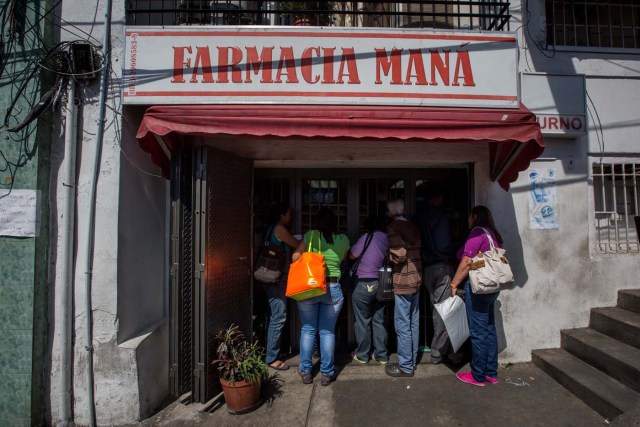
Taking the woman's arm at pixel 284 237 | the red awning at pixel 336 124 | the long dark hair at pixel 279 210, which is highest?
the red awning at pixel 336 124

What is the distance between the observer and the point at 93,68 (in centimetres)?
333

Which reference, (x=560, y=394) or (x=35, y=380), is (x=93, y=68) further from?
(x=560, y=394)

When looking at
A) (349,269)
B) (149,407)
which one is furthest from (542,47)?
(149,407)

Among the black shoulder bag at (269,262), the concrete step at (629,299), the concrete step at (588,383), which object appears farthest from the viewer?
the black shoulder bag at (269,262)

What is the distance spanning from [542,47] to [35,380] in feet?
20.6

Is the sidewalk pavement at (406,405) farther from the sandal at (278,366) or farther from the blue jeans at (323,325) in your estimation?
the blue jeans at (323,325)

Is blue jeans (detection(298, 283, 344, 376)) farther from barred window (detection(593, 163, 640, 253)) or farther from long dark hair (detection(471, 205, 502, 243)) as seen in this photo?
barred window (detection(593, 163, 640, 253))

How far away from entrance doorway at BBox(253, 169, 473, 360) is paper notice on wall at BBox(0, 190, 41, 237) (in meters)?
2.26

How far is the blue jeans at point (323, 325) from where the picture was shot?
147 inches

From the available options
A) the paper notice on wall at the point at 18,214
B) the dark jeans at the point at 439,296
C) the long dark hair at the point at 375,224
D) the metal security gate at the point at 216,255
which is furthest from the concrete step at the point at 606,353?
the paper notice on wall at the point at 18,214

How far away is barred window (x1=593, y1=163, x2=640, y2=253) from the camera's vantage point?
4262 millimetres

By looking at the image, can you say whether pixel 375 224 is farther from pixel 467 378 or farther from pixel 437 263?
pixel 467 378

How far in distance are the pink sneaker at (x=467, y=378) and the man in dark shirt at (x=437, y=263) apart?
193 mm

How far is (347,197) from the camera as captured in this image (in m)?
4.64
